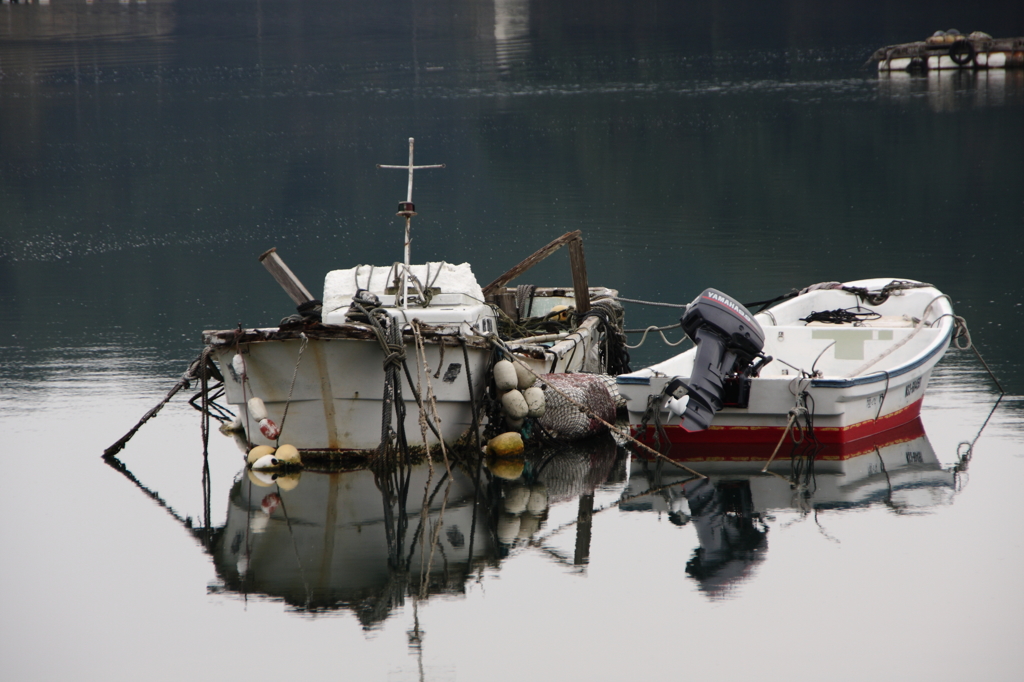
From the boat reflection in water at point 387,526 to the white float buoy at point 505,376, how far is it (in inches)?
25.2

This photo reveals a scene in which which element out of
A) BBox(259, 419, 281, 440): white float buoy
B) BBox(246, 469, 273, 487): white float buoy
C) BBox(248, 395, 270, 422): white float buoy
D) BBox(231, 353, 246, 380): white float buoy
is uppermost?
BBox(231, 353, 246, 380): white float buoy

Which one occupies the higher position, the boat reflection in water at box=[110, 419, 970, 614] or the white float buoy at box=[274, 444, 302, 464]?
the white float buoy at box=[274, 444, 302, 464]

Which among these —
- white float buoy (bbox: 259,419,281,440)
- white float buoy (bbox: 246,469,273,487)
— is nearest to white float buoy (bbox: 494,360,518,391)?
white float buoy (bbox: 259,419,281,440)

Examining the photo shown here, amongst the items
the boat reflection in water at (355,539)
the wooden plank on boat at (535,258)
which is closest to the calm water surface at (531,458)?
the boat reflection in water at (355,539)

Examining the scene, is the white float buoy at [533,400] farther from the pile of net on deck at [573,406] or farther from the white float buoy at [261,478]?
the white float buoy at [261,478]

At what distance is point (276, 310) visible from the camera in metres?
18.6

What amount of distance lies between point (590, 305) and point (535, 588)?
231 inches

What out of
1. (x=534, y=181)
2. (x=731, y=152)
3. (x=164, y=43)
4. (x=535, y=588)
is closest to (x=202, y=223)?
(x=534, y=181)

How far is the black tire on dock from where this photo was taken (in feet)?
202

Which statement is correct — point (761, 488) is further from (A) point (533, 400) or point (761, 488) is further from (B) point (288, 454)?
(B) point (288, 454)

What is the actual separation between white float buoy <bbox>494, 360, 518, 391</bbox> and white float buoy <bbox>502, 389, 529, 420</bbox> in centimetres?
6

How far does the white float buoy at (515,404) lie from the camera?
33.0ft

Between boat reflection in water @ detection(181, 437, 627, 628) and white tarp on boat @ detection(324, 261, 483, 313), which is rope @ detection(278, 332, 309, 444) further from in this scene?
white tarp on boat @ detection(324, 261, 483, 313)

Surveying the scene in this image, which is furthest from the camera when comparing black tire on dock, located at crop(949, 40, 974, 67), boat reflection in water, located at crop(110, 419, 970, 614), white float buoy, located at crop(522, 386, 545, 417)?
black tire on dock, located at crop(949, 40, 974, 67)
